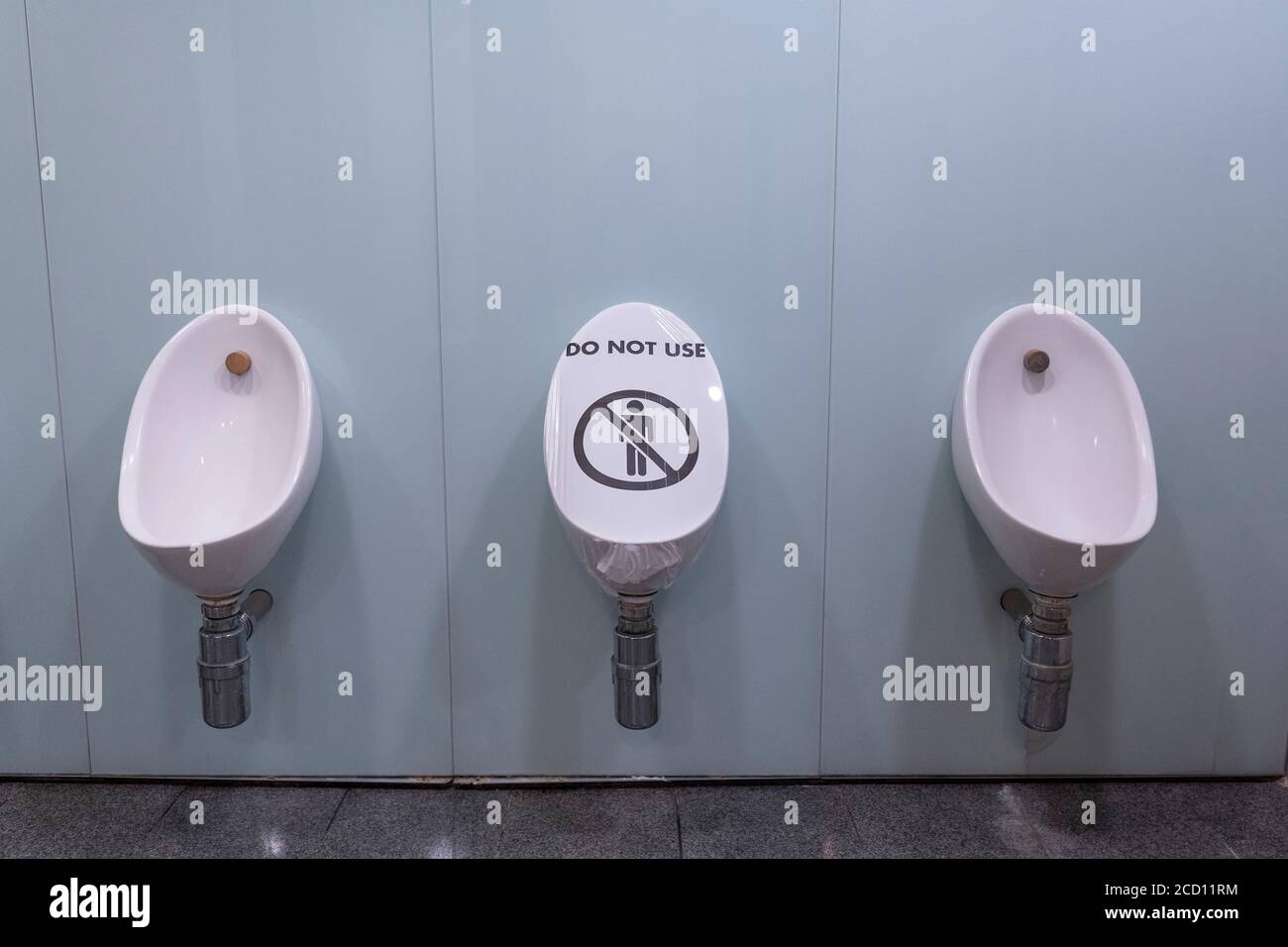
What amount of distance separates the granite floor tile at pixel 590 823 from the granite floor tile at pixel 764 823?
0.04 metres

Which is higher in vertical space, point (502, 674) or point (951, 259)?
point (951, 259)

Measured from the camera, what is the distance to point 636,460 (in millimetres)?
1377

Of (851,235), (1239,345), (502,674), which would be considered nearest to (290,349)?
(502,674)

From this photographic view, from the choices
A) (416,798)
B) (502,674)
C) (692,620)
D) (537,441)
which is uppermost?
(537,441)

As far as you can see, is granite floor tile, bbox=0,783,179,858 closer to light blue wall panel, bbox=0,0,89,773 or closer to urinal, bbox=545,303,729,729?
light blue wall panel, bbox=0,0,89,773

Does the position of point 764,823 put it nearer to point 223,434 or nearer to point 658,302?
point 658,302

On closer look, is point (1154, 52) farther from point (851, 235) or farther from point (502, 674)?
point (502, 674)

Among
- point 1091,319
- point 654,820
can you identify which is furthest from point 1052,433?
point 654,820

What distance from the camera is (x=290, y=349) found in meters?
1.46

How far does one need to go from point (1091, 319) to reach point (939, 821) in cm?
101

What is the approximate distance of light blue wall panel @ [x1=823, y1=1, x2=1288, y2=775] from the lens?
149 cm

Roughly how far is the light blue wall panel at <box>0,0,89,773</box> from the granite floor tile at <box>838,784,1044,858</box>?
1.58m

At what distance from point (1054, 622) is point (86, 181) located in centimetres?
198

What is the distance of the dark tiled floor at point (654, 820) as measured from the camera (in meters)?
1.45
